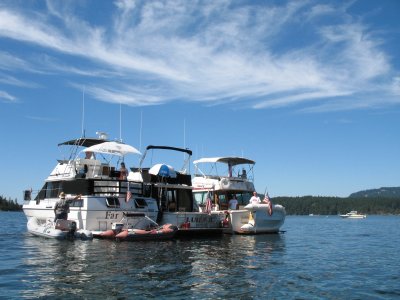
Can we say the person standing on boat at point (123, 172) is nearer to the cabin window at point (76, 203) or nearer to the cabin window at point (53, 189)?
the cabin window at point (76, 203)

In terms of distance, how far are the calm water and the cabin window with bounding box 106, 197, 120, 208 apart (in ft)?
12.3

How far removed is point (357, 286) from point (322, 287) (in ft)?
3.44

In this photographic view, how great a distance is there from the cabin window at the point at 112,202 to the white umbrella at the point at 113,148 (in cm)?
406

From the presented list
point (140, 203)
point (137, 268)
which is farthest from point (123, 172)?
point (137, 268)

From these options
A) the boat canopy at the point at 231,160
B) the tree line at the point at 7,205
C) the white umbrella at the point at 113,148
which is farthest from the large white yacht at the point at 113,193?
the tree line at the point at 7,205

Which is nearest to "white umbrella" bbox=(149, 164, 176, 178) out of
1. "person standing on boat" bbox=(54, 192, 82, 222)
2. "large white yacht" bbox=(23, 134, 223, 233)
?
"large white yacht" bbox=(23, 134, 223, 233)

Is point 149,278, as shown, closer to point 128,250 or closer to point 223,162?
point 128,250

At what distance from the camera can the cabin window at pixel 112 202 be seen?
24.2 meters

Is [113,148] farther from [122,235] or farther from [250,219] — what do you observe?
[250,219]

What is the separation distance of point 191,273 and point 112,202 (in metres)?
11.7

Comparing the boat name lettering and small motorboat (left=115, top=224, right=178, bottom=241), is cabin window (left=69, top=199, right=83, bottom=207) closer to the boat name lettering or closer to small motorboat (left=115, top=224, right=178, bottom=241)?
the boat name lettering

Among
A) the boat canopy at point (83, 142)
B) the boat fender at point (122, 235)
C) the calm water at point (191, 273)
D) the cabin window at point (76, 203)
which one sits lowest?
the calm water at point (191, 273)

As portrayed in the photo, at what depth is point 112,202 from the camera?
24.4 meters

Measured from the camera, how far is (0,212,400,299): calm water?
35.8ft
